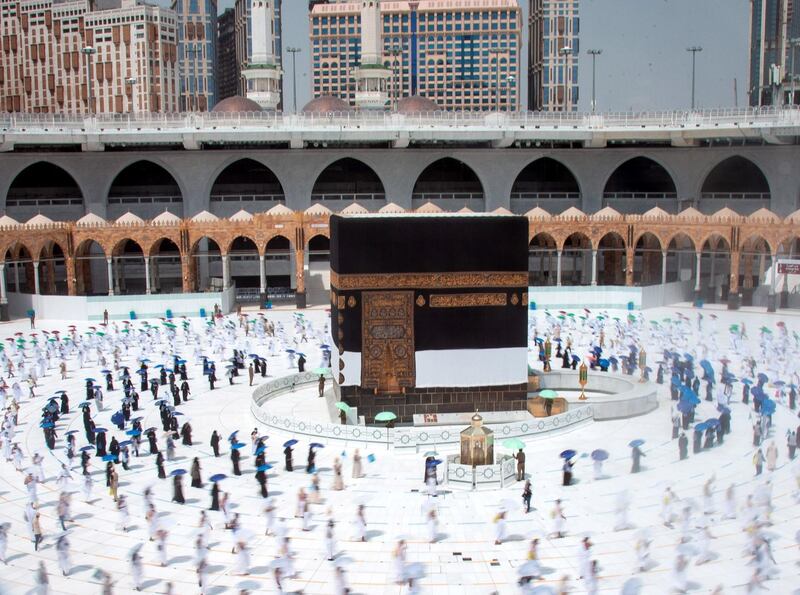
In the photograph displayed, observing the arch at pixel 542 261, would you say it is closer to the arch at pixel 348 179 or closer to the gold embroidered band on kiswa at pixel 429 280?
the arch at pixel 348 179

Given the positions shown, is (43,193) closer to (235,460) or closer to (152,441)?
(152,441)

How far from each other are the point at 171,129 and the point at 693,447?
29976 mm

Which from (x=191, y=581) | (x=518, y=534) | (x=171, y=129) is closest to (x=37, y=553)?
(x=191, y=581)

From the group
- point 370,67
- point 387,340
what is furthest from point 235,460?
point 370,67

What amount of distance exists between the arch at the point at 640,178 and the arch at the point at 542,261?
15.8 ft

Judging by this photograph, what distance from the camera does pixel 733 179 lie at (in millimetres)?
43844

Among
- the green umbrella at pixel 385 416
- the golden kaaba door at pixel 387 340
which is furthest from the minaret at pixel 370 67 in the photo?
the green umbrella at pixel 385 416

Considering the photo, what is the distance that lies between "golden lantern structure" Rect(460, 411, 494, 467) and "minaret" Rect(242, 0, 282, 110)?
42.3m

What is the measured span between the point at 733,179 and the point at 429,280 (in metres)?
30.5

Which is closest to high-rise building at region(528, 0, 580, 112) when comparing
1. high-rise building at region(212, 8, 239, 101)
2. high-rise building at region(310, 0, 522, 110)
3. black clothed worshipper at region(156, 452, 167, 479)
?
high-rise building at region(310, 0, 522, 110)

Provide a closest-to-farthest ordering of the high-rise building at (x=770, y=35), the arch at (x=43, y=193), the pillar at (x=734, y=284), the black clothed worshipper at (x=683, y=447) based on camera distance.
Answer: the black clothed worshipper at (x=683, y=447) < the pillar at (x=734, y=284) < the arch at (x=43, y=193) < the high-rise building at (x=770, y=35)

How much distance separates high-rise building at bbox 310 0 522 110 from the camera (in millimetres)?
122562

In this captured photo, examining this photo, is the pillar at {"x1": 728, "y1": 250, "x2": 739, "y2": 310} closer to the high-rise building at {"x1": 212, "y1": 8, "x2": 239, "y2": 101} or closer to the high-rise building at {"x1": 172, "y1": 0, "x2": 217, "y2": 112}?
the high-rise building at {"x1": 172, "y1": 0, "x2": 217, "y2": 112}

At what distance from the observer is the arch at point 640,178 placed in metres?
45.8
